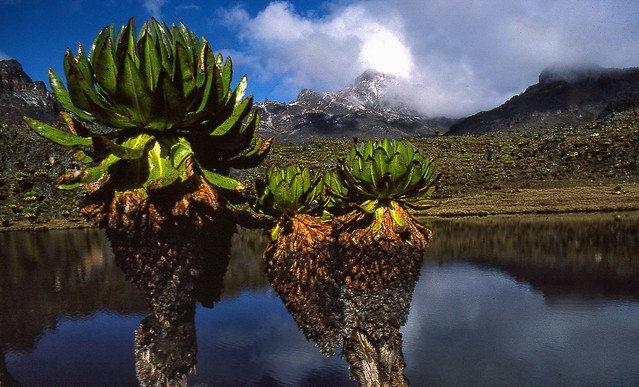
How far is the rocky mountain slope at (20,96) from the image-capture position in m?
83.6

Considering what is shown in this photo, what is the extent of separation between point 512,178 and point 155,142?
45834 millimetres

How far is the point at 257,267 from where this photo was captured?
1332cm

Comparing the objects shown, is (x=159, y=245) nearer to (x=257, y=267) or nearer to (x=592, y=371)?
(x=592, y=371)

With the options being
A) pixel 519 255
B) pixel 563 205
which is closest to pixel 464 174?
pixel 563 205

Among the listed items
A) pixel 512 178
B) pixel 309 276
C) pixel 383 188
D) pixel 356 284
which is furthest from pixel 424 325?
pixel 512 178

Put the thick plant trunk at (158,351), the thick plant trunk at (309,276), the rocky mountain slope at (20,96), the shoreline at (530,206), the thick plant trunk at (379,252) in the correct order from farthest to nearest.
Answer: the rocky mountain slope at (20,96) → the shoreline at (530,206) → the thick plant trunk at (379,252) → the thick plant trunk at (309,276) → the thick plant trunk at (158,351)

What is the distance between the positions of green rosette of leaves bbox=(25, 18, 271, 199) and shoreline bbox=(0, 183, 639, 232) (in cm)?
2251

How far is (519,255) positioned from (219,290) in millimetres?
13642

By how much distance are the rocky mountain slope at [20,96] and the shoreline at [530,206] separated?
6198 centimetres

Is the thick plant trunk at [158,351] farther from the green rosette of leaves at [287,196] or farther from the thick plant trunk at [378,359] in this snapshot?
the thick plant trunk at [378,359]

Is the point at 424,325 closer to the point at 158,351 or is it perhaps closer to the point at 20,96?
the point at 158,351

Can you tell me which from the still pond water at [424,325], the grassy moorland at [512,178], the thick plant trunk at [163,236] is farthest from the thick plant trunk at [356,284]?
the grassy moorland at [512,178]

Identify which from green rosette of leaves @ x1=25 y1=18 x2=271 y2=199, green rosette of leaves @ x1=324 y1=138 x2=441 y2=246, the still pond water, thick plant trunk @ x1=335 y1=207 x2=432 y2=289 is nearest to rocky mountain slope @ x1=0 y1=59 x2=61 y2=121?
the still pond water

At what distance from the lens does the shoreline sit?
25.8m
